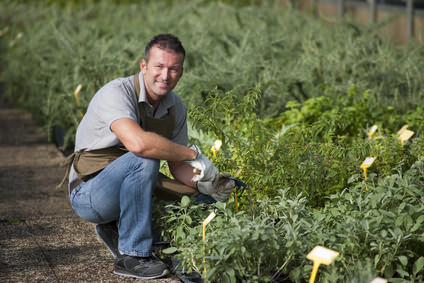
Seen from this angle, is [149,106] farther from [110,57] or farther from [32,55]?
[32,55]

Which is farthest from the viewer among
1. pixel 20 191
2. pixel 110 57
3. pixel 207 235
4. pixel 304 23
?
pixel 304 23

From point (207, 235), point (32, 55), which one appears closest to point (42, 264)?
point (207, 235)

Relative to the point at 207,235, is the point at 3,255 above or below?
below

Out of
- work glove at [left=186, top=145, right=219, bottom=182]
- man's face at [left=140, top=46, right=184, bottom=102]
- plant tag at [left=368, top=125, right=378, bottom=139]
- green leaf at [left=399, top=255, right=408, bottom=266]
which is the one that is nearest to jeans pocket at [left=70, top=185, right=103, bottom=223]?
work glove at [left=186, top=145, right=219, bottom=182]

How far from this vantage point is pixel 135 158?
124 inches

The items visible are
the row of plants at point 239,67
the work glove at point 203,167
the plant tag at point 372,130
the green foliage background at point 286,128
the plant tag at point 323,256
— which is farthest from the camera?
the row of plants at point 239,67

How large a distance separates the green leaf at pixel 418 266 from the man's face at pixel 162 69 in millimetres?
1515

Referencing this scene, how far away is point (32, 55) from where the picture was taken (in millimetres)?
7184

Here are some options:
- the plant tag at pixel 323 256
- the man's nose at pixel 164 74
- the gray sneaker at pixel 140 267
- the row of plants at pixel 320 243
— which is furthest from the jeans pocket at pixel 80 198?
the plant tag at pixel 323 256

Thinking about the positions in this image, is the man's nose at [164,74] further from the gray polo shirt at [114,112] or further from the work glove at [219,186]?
the work glove at [219,186]

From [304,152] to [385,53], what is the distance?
8.19 feet

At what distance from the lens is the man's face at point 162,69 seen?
3.33 meters

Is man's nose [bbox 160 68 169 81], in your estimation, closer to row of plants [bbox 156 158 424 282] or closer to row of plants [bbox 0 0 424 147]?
row of plants [bbox 156 158 424 282]

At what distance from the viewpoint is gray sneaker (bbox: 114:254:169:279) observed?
3.08 metres
